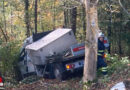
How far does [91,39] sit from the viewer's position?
27.1 ft

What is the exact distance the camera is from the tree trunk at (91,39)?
26.2ft

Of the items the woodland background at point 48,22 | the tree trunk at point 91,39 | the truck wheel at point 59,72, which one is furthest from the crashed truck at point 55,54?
the tree trunk at point 91,39

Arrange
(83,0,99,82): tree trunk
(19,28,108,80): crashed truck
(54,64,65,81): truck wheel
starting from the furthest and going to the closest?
(54,64,65,81): truck wheel → (19,28,108,80): crashed truck → (83,0,99,82): tree trunk

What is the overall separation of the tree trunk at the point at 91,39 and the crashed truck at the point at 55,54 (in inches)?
77.8

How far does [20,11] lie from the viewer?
21781 millimetres

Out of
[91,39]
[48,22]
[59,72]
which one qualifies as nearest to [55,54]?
[59,72]

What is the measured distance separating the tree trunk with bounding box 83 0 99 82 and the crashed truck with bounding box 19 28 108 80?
6.49 feet

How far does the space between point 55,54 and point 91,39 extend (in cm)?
321

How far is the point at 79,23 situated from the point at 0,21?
7.66m

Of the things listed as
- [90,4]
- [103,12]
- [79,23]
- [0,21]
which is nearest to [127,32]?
[103,12]

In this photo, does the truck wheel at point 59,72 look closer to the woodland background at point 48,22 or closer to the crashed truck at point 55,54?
the crashed truck at point 55,54

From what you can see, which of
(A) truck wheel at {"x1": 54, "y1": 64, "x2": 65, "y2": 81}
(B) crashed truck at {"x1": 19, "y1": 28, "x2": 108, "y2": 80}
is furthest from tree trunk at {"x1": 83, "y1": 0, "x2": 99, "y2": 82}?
(A) truck wheel at {"x1": 54, "y1": 64, "x2": 65, "y2": 81}

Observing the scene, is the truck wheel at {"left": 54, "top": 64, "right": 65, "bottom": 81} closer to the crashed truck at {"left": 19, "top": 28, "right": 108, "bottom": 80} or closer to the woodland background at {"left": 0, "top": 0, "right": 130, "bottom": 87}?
the crashed truck at {"left": 19, "top": 28, "right": 108, "bottom": 80}

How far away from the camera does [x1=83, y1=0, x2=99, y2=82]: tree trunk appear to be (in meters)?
7.99
